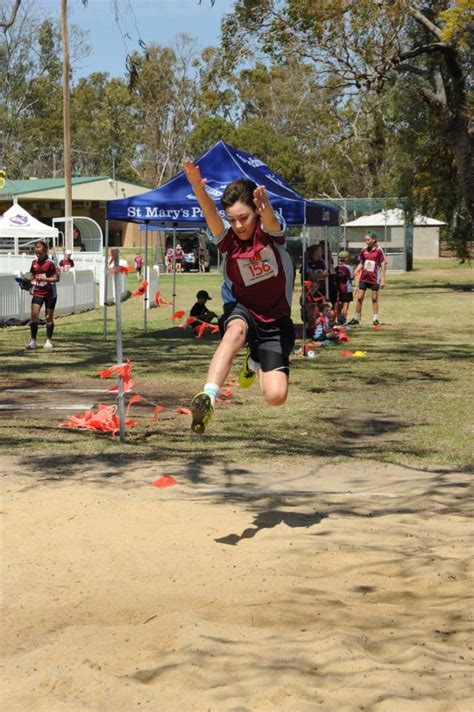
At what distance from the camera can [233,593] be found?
18.1 feet

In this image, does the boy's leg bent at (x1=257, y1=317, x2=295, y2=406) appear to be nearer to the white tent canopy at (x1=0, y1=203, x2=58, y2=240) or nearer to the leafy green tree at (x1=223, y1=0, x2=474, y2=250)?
the leafy green tree at (x1=223, y1=0, x2=474, y2=250)

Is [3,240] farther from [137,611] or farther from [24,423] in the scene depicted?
[137,611]

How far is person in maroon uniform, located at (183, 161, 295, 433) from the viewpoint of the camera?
20.2ft

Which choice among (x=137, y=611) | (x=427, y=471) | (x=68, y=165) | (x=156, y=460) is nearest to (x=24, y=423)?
(x=156, y=460)

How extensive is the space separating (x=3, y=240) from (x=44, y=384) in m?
36.8

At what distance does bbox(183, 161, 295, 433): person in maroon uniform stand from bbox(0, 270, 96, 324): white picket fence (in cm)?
1676

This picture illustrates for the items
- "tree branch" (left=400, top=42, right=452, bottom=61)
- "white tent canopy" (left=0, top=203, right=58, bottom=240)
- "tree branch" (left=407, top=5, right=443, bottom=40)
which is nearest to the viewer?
"tree branch" (left=400, top=42, right=452, bottom=61)

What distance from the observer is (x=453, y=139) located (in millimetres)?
30828

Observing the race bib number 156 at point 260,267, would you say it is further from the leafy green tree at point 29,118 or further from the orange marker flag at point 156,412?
the leafy green tree at point 29,118

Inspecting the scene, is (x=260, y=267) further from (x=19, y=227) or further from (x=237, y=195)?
(x=19, y=227)

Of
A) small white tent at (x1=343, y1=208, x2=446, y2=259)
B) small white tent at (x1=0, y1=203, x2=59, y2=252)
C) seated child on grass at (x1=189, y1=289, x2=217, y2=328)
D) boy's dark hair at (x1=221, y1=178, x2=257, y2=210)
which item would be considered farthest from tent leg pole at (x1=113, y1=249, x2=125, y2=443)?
small white tent at (x1=343, y1=208, x2=446, y2=259)

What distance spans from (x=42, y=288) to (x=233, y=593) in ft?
44.5

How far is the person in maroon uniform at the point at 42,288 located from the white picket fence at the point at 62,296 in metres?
4.37

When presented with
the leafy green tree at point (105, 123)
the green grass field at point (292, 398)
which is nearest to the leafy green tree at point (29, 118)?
the leafy green tree at point (105, 123)
